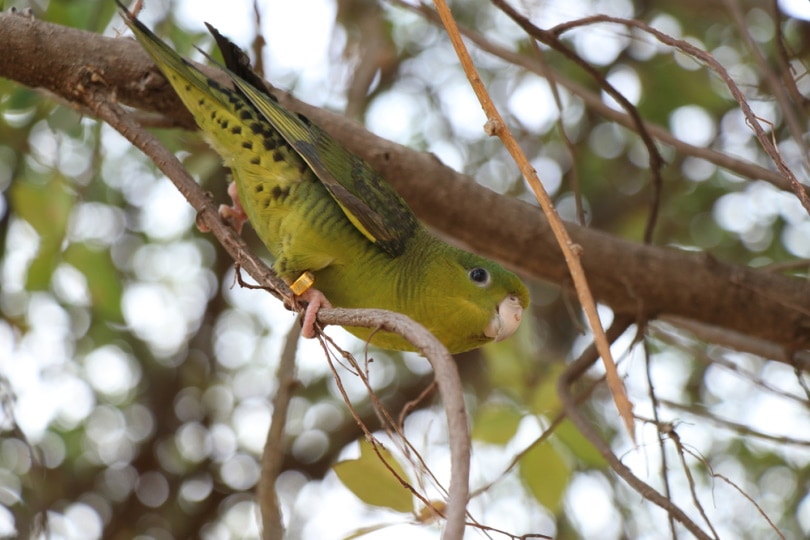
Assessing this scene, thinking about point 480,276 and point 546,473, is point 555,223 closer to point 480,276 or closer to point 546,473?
point 480,276

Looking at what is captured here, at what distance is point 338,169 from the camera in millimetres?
3055

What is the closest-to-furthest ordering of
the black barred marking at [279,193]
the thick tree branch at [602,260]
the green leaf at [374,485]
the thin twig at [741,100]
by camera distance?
1. the thin twig at [741,100]
2. the green leaf at [374,485]
3. the black barred marking at [279,193]
4. the thick tree branch at [602,260]

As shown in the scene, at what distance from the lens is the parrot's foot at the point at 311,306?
2.61 meters

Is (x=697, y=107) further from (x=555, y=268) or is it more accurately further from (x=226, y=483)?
(x=226, y=483)

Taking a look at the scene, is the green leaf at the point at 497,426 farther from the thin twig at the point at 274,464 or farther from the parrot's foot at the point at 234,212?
the parrot's foot at the point at 234,212

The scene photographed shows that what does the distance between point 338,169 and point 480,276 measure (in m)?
0.64

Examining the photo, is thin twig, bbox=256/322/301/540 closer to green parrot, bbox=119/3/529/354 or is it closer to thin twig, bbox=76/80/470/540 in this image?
green parrot, bbox=119/3/529/354

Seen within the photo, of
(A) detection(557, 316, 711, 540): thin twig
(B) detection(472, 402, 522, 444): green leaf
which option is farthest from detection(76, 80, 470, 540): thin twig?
(B) detection(472, 402, 522, 444): green leaf

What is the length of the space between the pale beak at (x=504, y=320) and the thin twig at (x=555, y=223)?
1018 mm

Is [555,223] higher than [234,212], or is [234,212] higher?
[234,212]

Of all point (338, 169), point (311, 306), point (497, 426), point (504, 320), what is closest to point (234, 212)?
point (338, 169)

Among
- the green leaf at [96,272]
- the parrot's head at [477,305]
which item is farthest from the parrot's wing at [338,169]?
the green leaf at [96,272]

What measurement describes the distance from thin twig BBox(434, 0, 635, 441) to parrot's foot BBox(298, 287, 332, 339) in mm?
920

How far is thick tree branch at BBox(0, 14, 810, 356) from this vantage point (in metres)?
3.39
